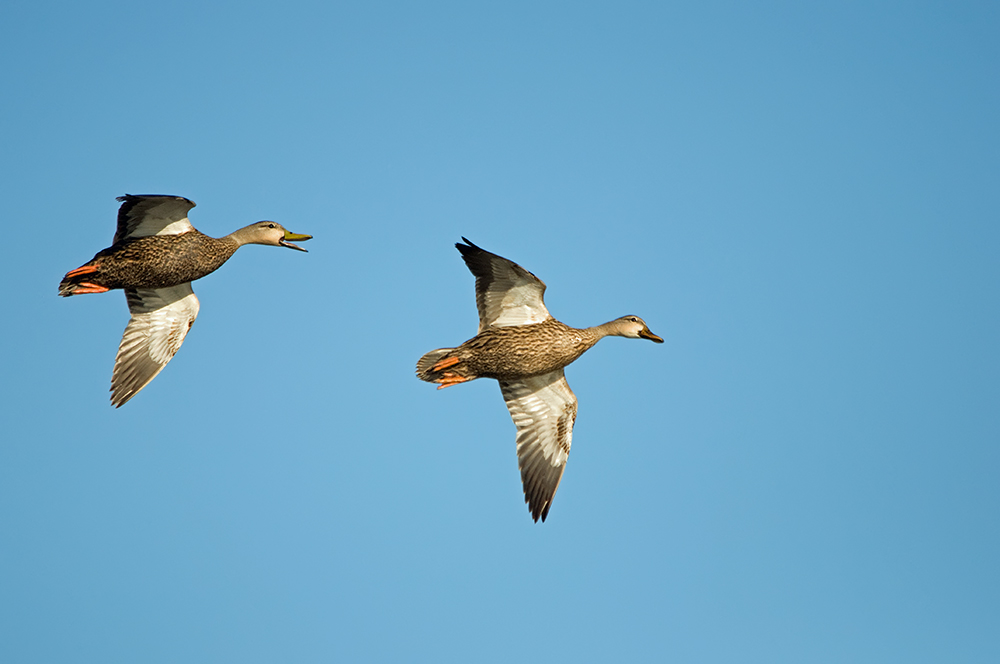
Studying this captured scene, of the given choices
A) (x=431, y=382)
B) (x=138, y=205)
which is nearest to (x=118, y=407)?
(x=138, y=205)

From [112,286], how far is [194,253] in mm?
1119

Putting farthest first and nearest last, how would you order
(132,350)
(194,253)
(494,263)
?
(132,350), (194,253), (494,263)

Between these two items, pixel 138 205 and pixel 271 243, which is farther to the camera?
pixel 271 243

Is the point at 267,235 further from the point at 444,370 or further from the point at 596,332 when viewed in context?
the point at 596,332

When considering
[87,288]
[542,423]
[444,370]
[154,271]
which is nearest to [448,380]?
[444,370]

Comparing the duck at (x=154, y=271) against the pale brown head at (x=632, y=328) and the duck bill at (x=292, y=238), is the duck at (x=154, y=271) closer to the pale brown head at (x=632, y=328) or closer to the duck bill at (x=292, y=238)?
the duck bill at (x=292, y=238)

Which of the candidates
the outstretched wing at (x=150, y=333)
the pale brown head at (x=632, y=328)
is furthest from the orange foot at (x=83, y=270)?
the pale brown head at (x=632, y=328)

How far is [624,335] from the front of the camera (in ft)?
47.2

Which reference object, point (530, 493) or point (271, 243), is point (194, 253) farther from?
point (530, 493)

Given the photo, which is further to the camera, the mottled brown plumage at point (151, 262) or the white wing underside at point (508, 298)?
the mottled brown plumage at point (151, 262)

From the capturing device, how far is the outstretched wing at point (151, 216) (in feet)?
44.6

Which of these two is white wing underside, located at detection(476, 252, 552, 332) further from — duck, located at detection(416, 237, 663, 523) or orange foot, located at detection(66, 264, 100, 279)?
orange foot, located at detection(66, 264, 100, 279)

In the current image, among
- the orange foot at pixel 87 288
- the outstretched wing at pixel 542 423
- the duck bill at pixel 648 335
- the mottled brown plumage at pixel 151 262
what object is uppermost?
the duck bill at pixel 648 335

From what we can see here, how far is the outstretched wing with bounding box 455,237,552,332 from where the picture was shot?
1330 cm
